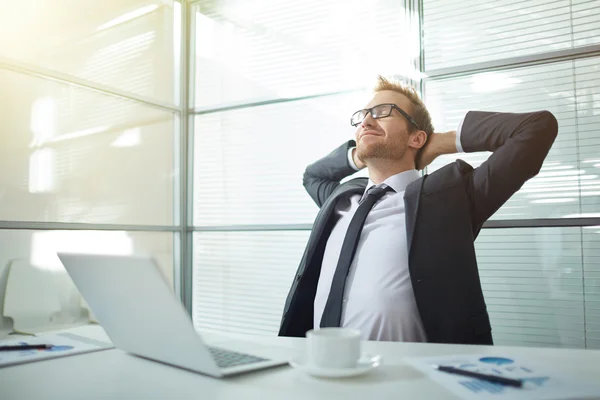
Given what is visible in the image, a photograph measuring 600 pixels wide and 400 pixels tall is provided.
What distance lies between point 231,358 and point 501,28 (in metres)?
2.52

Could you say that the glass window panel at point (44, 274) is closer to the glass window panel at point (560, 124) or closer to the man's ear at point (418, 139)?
the man's ear at point (418, 139)

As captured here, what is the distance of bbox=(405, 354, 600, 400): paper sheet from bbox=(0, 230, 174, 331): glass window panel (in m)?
2.32

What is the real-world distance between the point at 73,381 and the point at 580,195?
2.44 m

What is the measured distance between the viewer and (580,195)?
2.64 metres

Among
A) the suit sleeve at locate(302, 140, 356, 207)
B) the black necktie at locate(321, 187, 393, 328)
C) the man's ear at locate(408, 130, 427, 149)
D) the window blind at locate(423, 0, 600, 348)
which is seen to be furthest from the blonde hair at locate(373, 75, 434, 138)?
the window blind at locate(423, 0, 600, 348)

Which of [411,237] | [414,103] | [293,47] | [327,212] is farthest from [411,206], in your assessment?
[293,47]

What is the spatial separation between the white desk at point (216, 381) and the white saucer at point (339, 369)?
10mm

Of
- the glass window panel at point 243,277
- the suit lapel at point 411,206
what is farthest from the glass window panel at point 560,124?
the glass window panel at point 243,277

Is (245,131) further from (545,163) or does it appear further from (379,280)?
(379,280)

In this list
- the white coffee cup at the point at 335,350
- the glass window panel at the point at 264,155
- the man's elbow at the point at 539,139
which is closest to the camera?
the white coffee cup at the point at 335,350

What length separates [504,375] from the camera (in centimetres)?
86

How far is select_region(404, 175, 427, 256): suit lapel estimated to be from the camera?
1.84 meters

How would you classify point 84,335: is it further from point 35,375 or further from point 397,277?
point 397,277

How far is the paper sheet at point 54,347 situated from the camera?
3.59 feet
